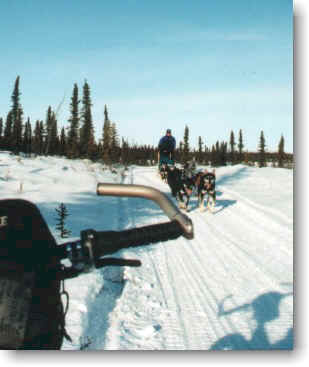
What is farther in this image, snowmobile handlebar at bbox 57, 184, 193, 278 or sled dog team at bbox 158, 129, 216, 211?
sled dog team at bbox 158, 129, 216, 211

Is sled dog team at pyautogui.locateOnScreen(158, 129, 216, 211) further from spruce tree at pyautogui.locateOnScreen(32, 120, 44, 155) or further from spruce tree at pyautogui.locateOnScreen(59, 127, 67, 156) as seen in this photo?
spruce tree at pyautogui.locateOnScreen(59, 127, 67, 156)

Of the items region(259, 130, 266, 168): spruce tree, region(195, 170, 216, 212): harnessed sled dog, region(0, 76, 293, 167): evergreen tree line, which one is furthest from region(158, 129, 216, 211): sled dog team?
region(0, 76, 293, 167): evergreen tree line

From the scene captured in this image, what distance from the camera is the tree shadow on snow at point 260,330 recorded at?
326 cm

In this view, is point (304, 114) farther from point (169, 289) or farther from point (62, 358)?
point (62, 358)

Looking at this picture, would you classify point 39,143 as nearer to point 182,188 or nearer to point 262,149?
point 262,149

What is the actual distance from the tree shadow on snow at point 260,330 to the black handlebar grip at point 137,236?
253cm

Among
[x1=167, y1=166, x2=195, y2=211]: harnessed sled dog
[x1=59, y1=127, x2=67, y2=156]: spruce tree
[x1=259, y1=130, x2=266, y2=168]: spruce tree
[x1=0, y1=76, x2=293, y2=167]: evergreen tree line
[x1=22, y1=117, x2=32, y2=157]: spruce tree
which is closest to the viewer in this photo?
[x1=259, y1=130, x2=266, y2=168]: spruce tree

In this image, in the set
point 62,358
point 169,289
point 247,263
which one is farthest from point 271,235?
point 62,358

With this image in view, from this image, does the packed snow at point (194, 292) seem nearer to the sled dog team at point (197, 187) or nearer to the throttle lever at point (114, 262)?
the sled dog team at point (197, 187)

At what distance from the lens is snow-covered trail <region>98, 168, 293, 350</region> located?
3.35 meters

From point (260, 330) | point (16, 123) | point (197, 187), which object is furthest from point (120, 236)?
point (16, 123)

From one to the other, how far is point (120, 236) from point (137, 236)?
64mm

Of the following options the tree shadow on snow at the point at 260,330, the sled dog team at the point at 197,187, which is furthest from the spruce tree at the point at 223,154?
the tree shadow on snow at the point at 260,330

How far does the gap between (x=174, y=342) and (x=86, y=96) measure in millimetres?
67480
